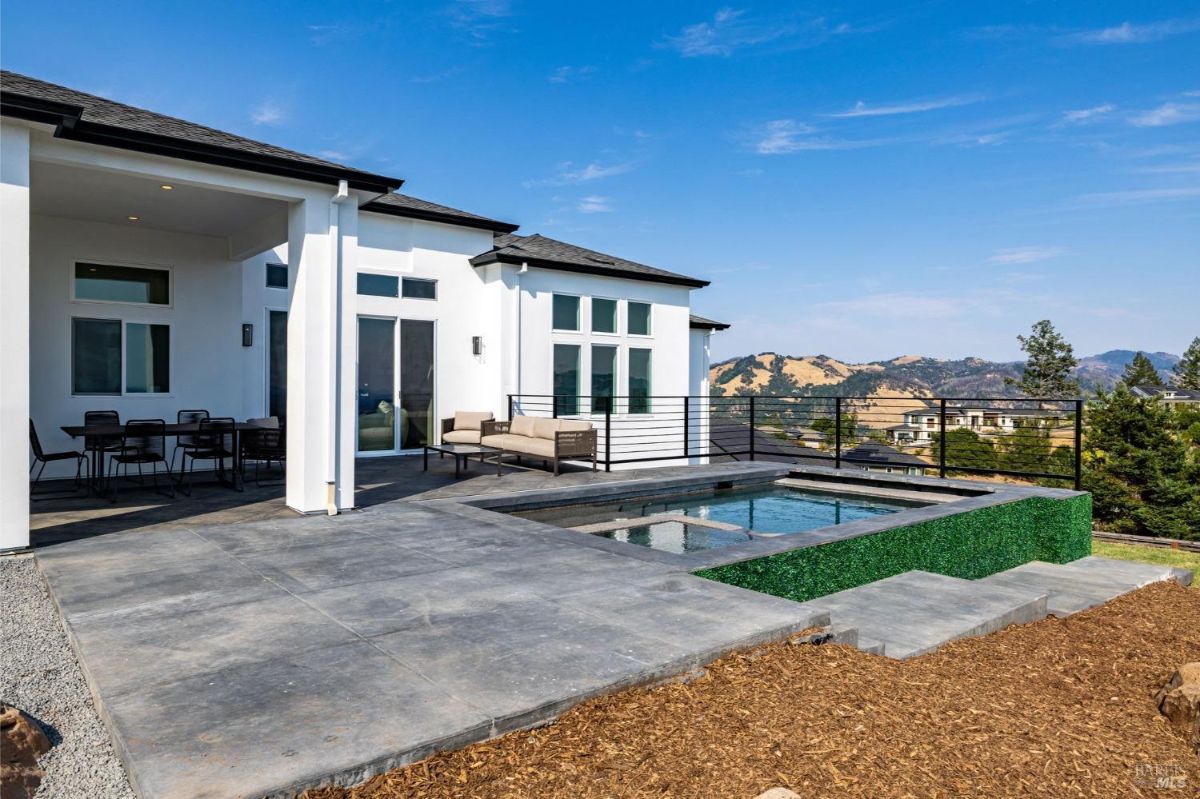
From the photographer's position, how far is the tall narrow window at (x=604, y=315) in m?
13.9

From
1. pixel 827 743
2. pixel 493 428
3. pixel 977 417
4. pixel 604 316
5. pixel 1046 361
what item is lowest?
pixel 827 743

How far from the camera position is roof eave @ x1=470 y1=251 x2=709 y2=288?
1216cm

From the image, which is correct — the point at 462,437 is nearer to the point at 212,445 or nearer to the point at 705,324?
the point at 212,445

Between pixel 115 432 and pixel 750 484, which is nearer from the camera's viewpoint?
pixel 115 432

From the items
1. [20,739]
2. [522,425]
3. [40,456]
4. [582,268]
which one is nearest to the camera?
[20,739]

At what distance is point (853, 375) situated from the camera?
114750mm

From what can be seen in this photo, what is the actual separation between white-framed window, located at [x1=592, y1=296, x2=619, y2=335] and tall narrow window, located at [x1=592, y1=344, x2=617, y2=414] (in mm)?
343

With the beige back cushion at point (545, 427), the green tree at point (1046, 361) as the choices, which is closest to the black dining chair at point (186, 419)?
the beige back cushion at point (545, 427)

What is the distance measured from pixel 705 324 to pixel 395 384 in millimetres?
8654

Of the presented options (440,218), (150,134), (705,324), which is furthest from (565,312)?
(150,134)

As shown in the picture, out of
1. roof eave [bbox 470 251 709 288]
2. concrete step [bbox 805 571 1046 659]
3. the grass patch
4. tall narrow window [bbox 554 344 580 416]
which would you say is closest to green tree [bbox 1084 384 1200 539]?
the grass patch

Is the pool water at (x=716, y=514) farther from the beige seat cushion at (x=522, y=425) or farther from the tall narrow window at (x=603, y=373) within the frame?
the tall narrow window at (x=603, y=373)

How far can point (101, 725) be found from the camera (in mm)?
2584

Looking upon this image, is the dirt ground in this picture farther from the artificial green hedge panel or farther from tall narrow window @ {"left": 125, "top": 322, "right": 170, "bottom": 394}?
tall narrow window @ {"left": 125, "top": 322, "right": 170, "bottom": 394}
